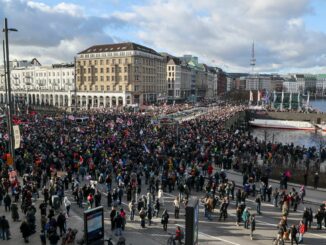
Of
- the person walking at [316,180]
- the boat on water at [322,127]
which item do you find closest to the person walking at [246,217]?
the person walking at [316,180]

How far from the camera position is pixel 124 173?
78.2 ft

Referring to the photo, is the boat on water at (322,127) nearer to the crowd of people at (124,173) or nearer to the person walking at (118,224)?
the crowd of people at (124,173)

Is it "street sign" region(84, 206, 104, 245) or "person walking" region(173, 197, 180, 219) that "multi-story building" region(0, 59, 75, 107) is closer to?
"person walking" region(173, 197, 180, 219)

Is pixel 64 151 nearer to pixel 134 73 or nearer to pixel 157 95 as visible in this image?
pixel 134 73

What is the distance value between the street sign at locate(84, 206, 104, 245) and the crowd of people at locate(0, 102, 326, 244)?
1718 millimetres

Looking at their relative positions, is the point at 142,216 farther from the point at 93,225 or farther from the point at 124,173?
the point at 124,173

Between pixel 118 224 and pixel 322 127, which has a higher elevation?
pixel 118 224

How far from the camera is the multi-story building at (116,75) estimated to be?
113 metres

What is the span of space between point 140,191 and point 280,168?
14.8 meters

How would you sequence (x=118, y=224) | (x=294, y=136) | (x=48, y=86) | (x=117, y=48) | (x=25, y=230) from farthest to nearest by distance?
(x=48, y=86)
(x=117, y=48)
(x=294, y=136)
(x=118, y=224)
(x=25, y=230)

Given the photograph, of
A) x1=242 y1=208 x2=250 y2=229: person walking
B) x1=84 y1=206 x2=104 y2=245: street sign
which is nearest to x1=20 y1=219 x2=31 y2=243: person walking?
x1=84 y1=206 x2=104 y2=245: street sign

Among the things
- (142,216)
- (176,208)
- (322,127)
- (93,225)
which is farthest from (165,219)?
(322,127)

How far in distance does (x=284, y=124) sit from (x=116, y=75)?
52.6 m

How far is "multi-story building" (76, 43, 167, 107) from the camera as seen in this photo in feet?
370
